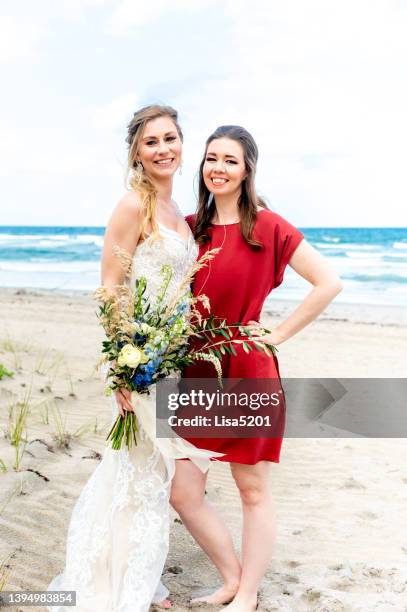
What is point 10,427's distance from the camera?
533 centimetres

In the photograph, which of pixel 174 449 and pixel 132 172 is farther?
pixel 132 172

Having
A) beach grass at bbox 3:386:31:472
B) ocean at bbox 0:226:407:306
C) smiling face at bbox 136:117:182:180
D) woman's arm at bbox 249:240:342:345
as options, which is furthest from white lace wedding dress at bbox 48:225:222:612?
ocean at bbox 0:226:407:306

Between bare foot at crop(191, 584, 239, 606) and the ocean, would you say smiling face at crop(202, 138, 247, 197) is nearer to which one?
bare foot at crop(191, 584, 239, 606)

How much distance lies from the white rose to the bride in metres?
0.35

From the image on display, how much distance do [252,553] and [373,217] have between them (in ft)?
149

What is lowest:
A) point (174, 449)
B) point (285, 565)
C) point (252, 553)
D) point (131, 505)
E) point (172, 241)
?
point (285, 565)

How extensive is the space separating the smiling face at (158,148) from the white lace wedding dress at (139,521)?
13.9 inches

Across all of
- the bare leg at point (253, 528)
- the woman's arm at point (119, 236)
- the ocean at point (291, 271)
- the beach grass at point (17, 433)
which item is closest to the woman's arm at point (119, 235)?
the woman's arm at point (119, 236)

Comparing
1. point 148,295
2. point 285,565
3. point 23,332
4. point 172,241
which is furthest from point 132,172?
point 23,332

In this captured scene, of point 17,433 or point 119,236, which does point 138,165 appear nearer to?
point 119,236

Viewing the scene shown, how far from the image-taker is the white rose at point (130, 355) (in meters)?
2.67

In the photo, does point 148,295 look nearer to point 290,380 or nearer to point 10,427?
point 10,427

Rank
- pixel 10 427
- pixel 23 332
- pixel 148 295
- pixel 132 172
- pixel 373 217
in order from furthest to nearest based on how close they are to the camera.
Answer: pixel 373 217 → pixel 23 332 → pixel 10 427 → pixel 132 172 → pixel 148 295

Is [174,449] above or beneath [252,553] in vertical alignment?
above
